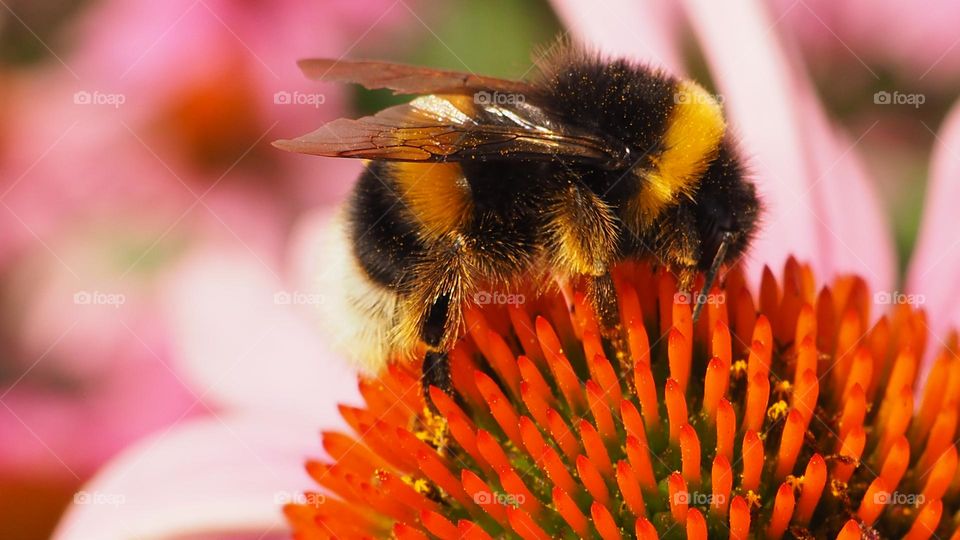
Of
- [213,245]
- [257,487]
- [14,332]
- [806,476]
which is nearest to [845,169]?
[806,476]

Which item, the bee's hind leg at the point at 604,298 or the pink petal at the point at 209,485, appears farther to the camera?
the pink petal at the point at 209,485

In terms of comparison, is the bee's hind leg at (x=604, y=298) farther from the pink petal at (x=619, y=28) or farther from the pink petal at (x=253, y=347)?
the pink petal at (x=619, y=28)

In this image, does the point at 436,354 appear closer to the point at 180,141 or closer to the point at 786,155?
the point at 786,155

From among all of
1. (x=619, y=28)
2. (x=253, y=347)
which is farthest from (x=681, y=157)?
(x=253, y=347)

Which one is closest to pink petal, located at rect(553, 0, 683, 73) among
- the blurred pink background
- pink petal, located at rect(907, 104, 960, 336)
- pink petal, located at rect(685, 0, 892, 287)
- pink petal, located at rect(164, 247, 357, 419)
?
pink petal, located at rect(685, 0, 892, 287)

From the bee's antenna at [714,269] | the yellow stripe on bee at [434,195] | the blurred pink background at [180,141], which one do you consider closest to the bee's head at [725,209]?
the bee's antenna at [714,269]

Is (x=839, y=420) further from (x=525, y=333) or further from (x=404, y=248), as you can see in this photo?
(x=404, y=248)
